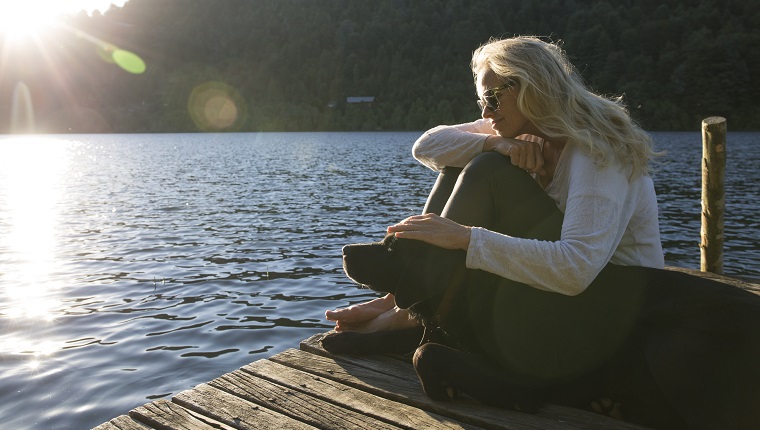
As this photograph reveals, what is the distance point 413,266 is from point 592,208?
2.74ft

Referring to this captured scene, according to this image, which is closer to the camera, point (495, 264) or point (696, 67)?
point (495, 264)

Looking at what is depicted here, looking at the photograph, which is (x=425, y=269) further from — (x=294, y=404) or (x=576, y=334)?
(x=294, y=404)

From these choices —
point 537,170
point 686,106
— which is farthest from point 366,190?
point 686,106

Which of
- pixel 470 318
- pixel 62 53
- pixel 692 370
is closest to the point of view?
pixel 692 370

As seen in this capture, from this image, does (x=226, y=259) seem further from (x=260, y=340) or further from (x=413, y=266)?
(x=413, y=266)

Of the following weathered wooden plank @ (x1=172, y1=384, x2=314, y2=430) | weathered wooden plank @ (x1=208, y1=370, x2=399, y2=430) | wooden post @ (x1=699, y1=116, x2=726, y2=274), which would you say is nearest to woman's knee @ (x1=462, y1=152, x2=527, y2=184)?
weathered wooden plank @ (x1=208, y1=370, x2=399, y2=430)

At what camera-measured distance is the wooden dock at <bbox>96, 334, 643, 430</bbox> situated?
113 inches

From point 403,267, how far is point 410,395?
2.39ft

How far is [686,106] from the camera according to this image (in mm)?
90688

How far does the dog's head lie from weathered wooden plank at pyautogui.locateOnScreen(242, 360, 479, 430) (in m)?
0.54

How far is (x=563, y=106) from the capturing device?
9.86ft

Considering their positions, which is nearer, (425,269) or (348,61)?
(425,269)

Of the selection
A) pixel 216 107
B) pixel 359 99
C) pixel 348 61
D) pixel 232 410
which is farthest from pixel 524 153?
pixel 216 107

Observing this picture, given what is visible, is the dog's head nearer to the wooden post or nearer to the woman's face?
the woman's face
